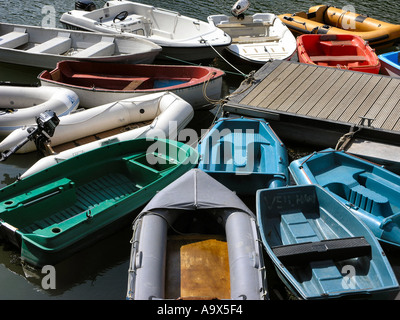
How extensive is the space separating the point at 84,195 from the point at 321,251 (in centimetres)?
389

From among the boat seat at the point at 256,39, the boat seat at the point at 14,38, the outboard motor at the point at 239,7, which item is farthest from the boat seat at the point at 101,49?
the outboard motor at the point at 239,7

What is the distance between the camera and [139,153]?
8.24 m

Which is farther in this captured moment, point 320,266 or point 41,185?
point 41,185

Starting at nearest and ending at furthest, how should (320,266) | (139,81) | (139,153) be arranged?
(320,266), (139,153), (139,81)

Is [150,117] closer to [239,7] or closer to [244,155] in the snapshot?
[244,155]

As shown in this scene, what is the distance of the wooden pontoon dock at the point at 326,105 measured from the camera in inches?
339

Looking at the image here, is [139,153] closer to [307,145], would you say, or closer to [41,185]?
[41,185]

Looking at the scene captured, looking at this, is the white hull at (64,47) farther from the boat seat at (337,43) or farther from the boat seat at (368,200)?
the boat seat at (368,200)

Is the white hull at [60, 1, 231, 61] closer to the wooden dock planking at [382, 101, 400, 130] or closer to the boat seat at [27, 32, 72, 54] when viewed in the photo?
the boat seat at [27, 32, 72, 54]

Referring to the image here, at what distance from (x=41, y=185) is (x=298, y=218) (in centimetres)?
403

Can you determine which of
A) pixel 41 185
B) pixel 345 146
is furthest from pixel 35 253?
pixel 345 146

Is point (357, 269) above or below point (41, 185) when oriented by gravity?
below

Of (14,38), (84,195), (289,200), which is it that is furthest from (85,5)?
(289,200)

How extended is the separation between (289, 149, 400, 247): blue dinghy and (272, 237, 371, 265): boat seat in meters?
0.61
